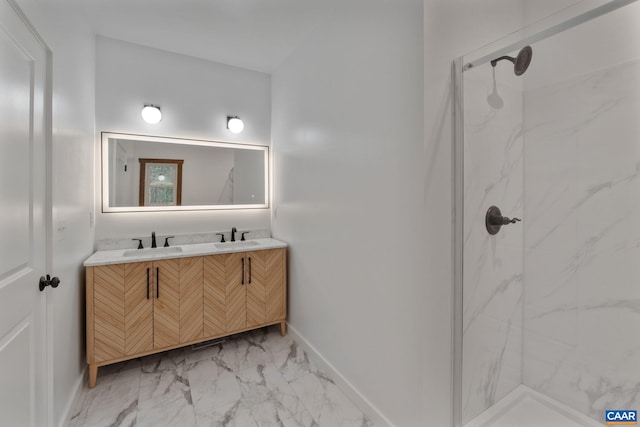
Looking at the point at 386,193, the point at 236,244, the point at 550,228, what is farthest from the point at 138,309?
the point at 550,228

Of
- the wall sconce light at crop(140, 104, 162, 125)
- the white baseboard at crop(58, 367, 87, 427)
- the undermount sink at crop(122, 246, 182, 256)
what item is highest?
the wall sconce light at crop(140, 104, 162, 125)

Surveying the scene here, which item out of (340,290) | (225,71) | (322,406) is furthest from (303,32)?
(322,406)

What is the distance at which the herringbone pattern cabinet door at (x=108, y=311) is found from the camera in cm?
201

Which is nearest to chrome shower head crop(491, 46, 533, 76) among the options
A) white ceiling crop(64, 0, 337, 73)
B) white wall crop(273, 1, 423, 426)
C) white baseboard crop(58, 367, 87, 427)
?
white wall crop(273, 1, 423, 426)

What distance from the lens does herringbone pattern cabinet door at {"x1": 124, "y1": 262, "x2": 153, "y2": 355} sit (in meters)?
2.10

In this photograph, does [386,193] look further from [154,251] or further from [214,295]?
[154,251]

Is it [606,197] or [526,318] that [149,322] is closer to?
[526,318]

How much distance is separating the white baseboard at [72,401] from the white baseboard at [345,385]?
1.56 meters

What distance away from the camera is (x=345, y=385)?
1.93m

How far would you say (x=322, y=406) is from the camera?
182 centimetres

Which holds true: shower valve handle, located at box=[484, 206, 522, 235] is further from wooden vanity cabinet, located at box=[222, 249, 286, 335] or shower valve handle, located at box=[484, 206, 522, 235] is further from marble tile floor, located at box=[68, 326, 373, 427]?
wooden vanity cabinet, located at box=[222, 249, 286, 335]

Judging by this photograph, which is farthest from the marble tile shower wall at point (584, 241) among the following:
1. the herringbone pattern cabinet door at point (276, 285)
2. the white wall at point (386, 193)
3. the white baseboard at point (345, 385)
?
the herringbone pattern cabinet door at point (276, 285)

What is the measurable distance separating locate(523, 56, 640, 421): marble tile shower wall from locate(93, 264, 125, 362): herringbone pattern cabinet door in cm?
265

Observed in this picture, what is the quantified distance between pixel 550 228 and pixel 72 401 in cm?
298
